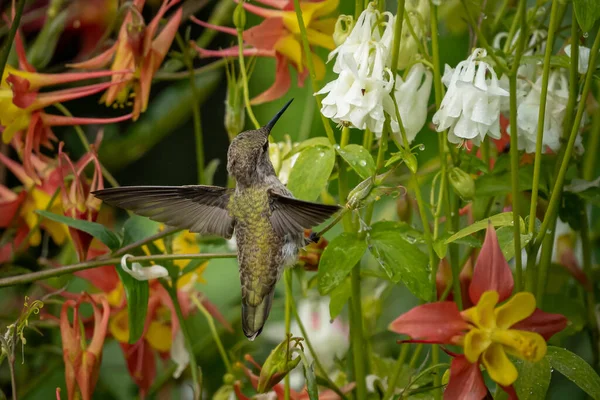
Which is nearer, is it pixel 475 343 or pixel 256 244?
pixel 475 343

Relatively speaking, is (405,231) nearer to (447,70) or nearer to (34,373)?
(447,70)

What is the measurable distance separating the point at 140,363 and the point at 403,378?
0.26 metres

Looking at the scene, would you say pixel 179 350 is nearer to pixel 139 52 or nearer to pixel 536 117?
pixel 139 52

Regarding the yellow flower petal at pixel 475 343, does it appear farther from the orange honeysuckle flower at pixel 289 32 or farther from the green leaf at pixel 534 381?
the orange honeysuckle flower at pixel 289 32

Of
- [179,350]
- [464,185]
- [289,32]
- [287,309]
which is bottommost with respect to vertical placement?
[179,350]

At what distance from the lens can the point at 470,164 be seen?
0.73 m

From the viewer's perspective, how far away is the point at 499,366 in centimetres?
60

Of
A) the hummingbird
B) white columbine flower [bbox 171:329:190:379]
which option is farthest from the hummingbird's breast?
white columbine flower [bbox 171:329:190:379]

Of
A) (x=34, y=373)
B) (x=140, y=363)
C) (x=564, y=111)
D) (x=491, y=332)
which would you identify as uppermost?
(x=564, y=111)

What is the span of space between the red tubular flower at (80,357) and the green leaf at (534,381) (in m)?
0.35

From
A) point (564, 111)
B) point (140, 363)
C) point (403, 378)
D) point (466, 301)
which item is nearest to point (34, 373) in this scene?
point (140, 363)

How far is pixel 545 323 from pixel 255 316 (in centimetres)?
23

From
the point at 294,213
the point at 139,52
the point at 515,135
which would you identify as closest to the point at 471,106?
the point at 515,135

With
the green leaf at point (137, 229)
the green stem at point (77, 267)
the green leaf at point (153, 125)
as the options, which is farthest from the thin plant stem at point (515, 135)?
the green leaf at point (153, 125)
